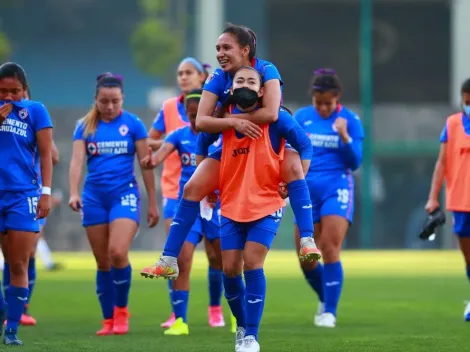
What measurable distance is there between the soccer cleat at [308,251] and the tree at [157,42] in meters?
33.4

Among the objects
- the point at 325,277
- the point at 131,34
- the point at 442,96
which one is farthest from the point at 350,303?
the point at 131,34

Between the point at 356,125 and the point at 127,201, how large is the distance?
8.38ft

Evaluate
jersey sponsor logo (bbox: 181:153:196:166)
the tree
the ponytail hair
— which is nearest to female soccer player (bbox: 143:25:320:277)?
the ponytail hair

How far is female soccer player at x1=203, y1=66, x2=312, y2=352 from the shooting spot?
368 inches

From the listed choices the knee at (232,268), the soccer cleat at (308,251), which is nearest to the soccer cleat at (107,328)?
the knee at (232,268)

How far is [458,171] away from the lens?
42.9ft

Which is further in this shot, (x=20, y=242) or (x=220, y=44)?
(x=20, y=242)

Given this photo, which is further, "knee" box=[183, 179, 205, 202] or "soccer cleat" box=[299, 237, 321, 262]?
"knee" box=[183, 179, 205, 202]

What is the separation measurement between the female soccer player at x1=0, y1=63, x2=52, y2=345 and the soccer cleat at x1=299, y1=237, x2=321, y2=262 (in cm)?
224

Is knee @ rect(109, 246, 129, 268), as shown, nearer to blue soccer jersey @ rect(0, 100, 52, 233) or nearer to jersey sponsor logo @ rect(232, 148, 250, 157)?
blue soccer jersey @ rect(0, 100, 52, 233)

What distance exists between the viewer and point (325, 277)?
12.9 metres

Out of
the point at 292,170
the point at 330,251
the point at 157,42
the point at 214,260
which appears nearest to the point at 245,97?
the point at 292,170

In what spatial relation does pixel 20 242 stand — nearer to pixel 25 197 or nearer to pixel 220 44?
pixel 25 197

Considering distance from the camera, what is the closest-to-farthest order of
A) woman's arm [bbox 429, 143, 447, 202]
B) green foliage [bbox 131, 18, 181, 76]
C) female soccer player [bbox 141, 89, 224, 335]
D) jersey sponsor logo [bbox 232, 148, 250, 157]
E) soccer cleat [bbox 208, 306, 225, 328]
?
jersey sponsor logo [bbox 232, 148, 250, 157] < female soccer player [bbox 141, 89, 224, 335] < soccer cleat [bbox 208, 306, 225, 328] < woman's arm [bbox 429, 143, 447, 202] < green foliage [bbox 131, 18, 181, 76]
